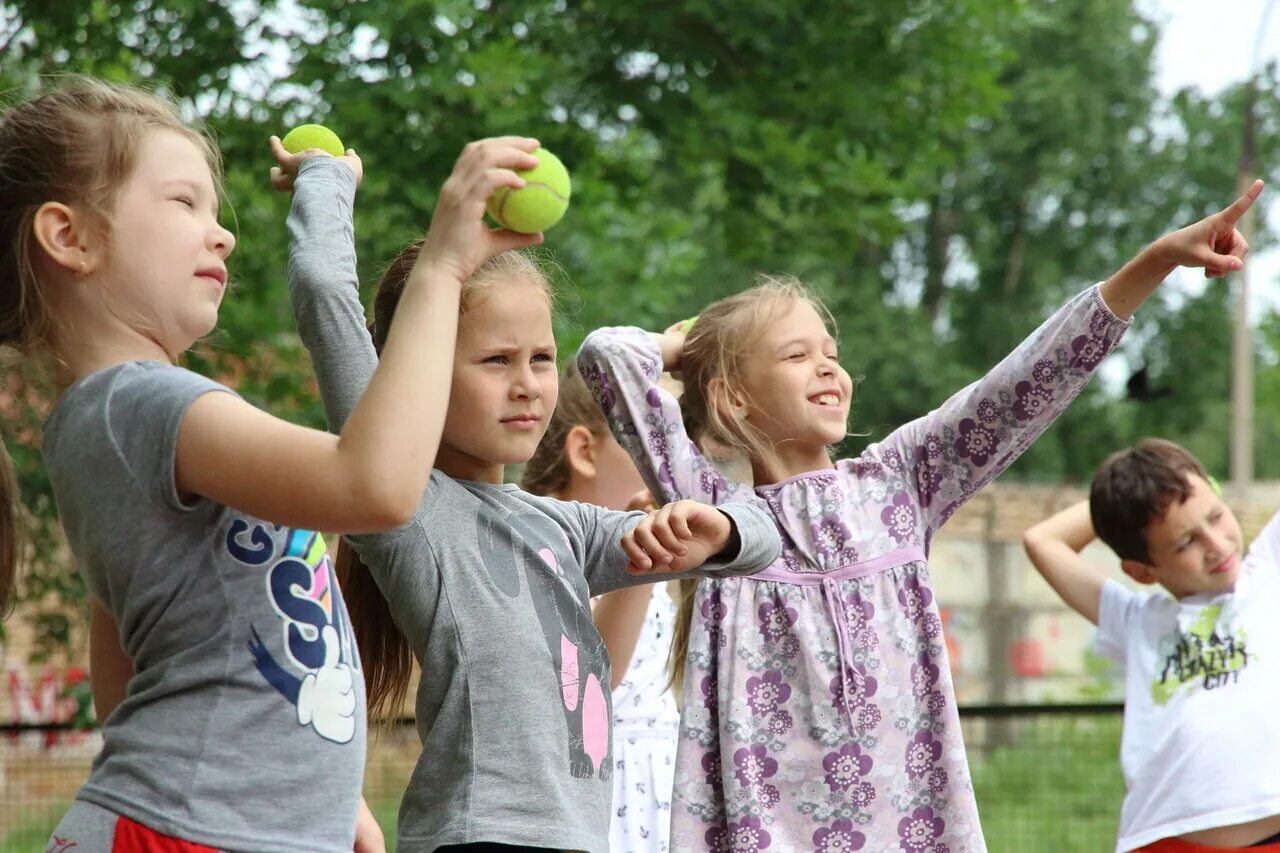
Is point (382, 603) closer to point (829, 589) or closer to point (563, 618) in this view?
point (563, 618)

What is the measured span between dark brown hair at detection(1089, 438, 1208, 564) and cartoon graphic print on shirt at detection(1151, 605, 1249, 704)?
25 cm

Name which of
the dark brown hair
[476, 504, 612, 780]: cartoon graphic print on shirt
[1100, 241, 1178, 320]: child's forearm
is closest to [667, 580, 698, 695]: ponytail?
[476, 504, 612, 780]: cartoon graphic print on shirt

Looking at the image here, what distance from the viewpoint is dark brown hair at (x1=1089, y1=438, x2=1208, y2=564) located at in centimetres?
414

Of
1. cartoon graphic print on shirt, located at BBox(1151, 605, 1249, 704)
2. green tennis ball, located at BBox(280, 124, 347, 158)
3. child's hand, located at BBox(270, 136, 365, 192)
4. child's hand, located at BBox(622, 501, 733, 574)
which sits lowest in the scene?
cartoon graphic print on shirt, located at BBox(1151, 605, 1249, 704)

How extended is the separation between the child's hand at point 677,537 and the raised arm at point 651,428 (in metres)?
0.69

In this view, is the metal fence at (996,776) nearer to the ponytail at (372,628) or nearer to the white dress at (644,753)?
the white dress at (644,753)

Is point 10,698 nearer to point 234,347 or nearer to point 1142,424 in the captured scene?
point 234,347

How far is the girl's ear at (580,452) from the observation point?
3.81 meters

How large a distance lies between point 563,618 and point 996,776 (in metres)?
5.27

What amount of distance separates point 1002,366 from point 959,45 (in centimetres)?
483

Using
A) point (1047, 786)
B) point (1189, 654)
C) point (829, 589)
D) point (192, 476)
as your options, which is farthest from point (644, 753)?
point (1047, 786)

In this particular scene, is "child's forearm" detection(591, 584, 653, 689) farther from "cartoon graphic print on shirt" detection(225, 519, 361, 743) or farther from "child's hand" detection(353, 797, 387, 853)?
"cartoon graphic print on shirt" detection(225, 519, 361, 743)

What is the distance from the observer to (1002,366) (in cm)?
288

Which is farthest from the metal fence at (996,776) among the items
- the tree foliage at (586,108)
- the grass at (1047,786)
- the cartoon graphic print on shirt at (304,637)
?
the cartoon graphic print on shirt at (304,637)
